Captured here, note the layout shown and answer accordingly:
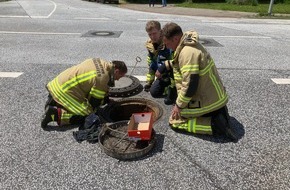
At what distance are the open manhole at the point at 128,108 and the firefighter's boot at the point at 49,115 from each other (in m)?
0.79

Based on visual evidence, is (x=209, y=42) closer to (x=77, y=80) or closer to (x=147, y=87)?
(x=147, y=87)

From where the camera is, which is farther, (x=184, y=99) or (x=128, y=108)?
(x=128, y=108)

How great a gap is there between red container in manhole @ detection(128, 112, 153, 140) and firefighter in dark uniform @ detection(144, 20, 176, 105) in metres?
1.03

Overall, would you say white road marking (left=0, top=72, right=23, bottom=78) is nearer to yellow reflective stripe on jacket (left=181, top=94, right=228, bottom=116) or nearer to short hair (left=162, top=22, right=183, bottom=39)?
short hair (left=162, top=22, right=183, bottom=39)

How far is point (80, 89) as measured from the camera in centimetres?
400

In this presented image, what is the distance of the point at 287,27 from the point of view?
12.7 metres

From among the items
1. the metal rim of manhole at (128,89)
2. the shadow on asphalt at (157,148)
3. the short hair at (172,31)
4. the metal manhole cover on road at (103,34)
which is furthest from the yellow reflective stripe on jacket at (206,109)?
the metal manhole cover on road at (103,34)

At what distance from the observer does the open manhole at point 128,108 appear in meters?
4.68

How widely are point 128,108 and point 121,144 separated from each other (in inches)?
44.3

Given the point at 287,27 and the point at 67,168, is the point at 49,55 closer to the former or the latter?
the point at 67,168

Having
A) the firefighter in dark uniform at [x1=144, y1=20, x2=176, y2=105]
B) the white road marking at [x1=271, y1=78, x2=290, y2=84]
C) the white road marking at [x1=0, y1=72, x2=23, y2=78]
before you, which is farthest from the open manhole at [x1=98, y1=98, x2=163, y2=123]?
the white road marking at [x1=271, y1=78, x2=290, y2=84]

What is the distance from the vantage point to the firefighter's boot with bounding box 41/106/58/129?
13.4ft

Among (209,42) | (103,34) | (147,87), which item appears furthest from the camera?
(103,34)

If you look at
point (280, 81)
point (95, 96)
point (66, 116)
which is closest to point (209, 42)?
point (280, 81)
